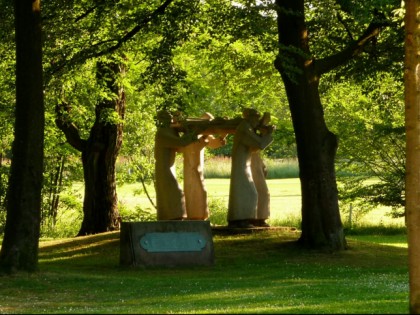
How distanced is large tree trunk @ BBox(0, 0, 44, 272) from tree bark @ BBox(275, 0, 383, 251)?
6.49m

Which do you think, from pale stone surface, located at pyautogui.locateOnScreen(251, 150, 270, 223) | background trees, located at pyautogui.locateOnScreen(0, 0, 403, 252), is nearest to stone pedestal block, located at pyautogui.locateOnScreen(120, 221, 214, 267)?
background trees, located at pyautogui.locateOnScreen(0, 0, 403, 252)

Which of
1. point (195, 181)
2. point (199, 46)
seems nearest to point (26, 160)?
point (195, 181)

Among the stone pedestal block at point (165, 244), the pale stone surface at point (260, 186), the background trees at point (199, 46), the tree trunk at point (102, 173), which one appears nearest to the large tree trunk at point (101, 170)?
the tree trunk at point (102, 173)

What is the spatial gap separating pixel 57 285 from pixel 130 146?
21.2 meters

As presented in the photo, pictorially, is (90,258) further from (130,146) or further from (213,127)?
(130,146)

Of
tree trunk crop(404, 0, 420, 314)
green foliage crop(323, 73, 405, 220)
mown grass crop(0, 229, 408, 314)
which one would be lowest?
mown grass crop(0, 229, 408, 314)

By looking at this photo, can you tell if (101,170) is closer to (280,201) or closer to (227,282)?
(227,282)

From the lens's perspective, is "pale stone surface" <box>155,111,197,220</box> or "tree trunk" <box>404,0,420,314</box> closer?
"tree trunk" <box>404,0,420,314</box>

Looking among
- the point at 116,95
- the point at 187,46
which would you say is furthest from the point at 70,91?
the point at 187,46

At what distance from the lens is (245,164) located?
80.6 ft

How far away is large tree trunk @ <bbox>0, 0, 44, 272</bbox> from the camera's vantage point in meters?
18.6

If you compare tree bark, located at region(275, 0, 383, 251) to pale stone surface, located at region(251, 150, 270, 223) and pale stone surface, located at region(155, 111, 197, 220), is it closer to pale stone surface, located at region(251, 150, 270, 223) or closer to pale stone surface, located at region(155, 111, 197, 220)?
pale stone surface, located at region(251, 150, 270, 223)

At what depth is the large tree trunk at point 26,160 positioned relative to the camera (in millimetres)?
18641

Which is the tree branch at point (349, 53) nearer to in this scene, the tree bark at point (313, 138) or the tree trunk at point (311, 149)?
the tree bark at point (313, 138)
